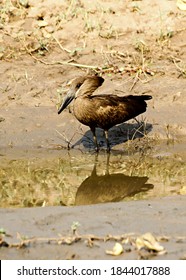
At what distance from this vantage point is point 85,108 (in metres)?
9.83

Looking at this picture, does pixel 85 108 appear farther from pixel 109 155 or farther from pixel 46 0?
pixel 46 0

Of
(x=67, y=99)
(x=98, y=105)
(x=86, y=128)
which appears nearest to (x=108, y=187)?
(x=98, y=105)

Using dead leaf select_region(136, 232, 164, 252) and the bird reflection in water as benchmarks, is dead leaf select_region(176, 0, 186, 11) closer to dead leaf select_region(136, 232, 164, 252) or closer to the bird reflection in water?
the bird reflection in water

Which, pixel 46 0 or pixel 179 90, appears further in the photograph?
pixel 46 0

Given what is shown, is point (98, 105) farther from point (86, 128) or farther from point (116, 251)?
A: point (116, 251)

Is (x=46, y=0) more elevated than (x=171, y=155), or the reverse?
(x=46, y=0)

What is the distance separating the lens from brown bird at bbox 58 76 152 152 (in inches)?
387

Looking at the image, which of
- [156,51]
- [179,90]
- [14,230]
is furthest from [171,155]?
[14,230]

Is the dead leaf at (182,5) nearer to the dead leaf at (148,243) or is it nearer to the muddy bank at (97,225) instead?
the muddy bank at (97,225)

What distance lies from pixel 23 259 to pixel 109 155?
13.6ft

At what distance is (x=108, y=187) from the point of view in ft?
A: 27.7

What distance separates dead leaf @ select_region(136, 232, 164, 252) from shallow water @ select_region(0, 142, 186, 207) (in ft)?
5.98

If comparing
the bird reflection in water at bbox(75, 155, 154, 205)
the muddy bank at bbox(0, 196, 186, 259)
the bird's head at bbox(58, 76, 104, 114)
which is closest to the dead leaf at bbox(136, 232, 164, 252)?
the muddy bank at bbox(0, 196, 186, 259)

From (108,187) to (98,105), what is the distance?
167cm
